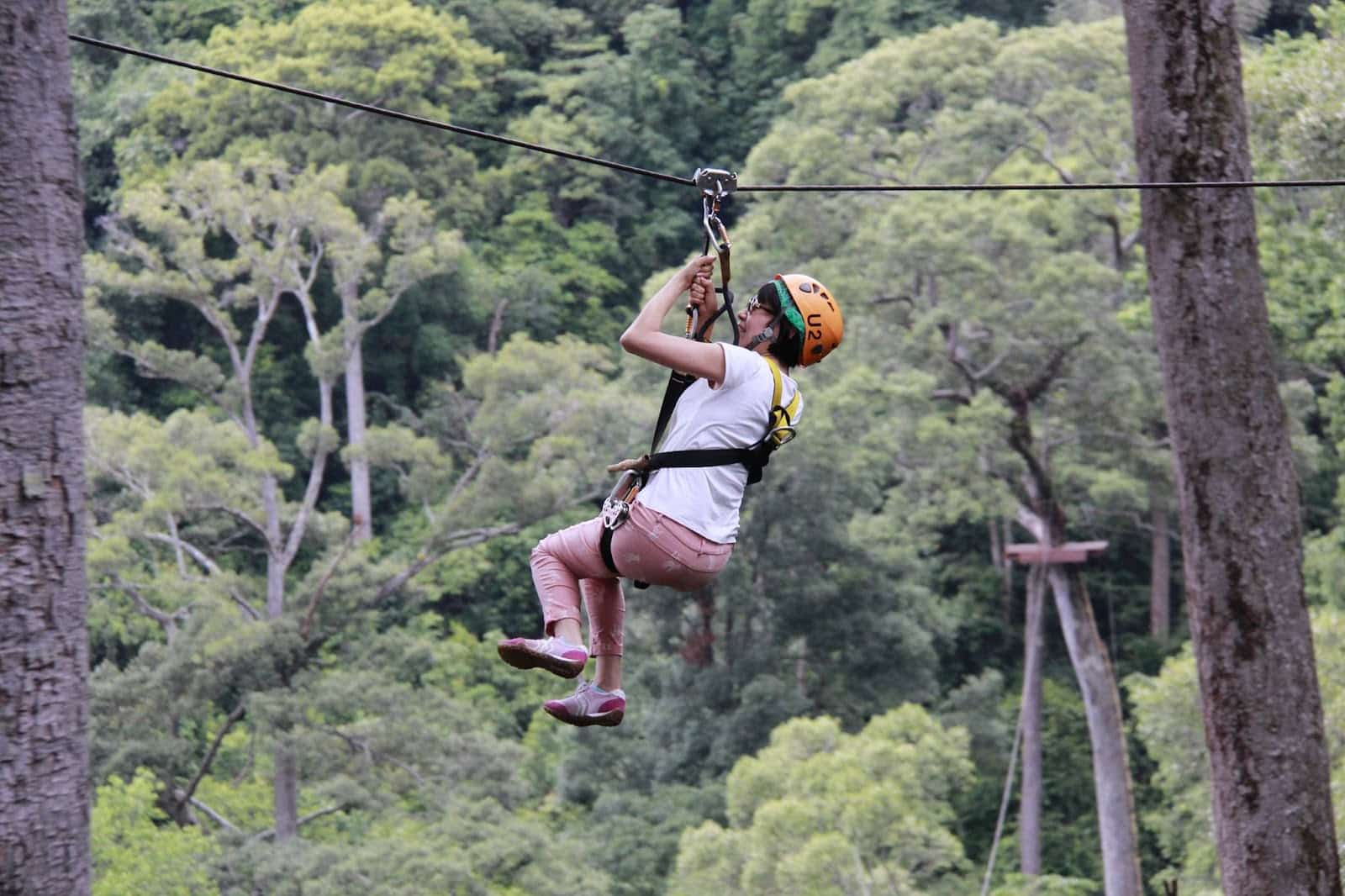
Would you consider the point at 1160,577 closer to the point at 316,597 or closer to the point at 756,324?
the point at 316,597

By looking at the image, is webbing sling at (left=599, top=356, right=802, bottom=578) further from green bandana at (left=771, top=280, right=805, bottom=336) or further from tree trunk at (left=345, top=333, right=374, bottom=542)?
tree trunk at (left=345, top=333, right=374, bottom=542)

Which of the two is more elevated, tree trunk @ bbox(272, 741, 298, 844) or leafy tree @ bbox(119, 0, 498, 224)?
leafy tree @ bbox(119, 0, 498, 224)

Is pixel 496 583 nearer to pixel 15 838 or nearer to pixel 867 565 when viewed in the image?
pixel 867 565

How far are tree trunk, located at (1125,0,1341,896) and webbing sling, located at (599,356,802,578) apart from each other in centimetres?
171

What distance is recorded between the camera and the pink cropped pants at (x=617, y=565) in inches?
132

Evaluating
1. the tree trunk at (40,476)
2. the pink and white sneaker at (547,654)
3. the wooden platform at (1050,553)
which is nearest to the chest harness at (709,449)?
the pink and white sneaker at (547,654)

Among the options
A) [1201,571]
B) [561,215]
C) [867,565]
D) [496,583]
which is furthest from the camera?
[561,215]

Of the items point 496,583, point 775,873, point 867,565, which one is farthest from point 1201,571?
point 496,583

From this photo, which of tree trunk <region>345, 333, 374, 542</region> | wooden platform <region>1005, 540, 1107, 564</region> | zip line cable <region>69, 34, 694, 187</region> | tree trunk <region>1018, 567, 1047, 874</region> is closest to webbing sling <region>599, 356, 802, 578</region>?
zip line cable <region>69, 34, 694, 187</region>

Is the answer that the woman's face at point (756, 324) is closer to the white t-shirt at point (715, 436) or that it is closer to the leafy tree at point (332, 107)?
the white t-shirt at point (715, 436)

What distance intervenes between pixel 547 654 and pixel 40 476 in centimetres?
100

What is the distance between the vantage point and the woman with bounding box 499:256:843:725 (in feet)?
10.9

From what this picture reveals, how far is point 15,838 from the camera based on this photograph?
9.20ft

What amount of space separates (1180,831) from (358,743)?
23.8 feet
